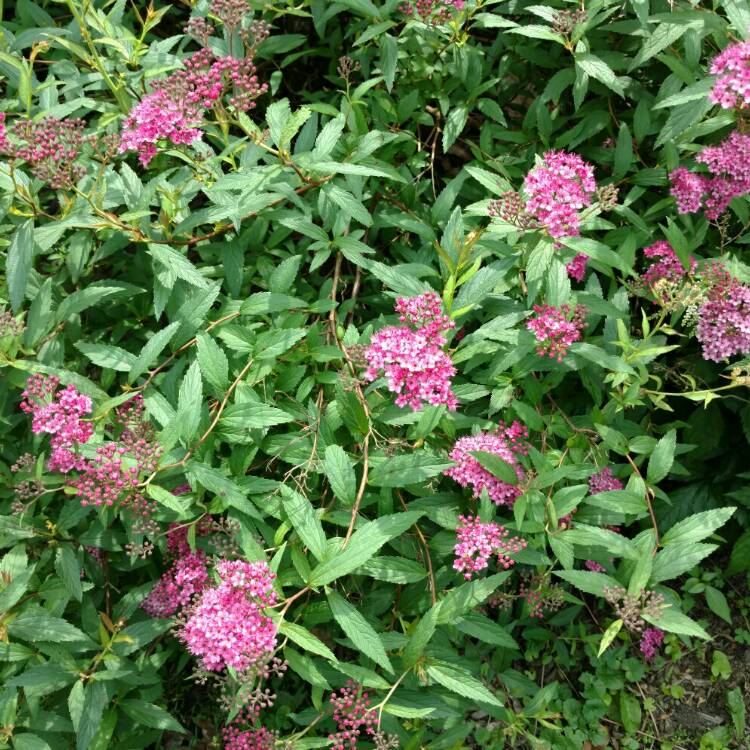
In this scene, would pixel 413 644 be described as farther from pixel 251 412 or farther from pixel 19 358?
pixel 19 358

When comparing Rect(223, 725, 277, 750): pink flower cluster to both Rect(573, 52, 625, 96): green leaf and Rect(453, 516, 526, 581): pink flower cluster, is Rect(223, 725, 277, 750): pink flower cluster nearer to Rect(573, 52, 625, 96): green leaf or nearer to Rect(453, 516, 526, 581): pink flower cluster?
Rect(453, 516, 526, 581): pink flower cluster

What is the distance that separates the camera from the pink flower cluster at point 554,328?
105 inches

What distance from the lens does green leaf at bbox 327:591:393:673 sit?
2.33 meters

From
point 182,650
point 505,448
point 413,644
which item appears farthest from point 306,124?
point 182,650

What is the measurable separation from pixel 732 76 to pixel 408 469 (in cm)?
188

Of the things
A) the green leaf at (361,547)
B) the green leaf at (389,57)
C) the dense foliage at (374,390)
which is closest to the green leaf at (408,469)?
the dense foliage at (374,390)

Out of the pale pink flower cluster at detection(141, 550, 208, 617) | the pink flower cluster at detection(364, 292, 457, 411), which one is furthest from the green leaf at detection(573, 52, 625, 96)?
the pale pink flower cluster at detection(141, 550, 208, 617)

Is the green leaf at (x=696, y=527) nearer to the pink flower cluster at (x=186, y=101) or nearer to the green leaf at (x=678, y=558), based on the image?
the green leaf at (x=678, y=558)

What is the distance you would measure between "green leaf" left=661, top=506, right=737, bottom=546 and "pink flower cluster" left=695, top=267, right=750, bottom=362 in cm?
67

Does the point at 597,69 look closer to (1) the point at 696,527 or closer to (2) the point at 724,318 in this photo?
(2) the point at 724,318

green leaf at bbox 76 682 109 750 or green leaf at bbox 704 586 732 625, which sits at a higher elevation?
green leaf at bbox 76 682 109 750

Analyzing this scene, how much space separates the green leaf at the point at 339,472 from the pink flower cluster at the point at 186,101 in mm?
1328

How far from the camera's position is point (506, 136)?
139 inches

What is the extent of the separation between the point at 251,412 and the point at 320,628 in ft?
5.22
